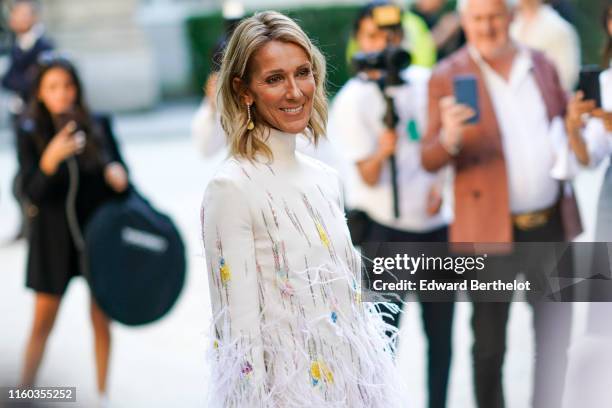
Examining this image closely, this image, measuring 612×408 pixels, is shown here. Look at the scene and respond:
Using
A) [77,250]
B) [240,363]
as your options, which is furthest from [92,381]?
[240,363]

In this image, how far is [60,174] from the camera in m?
3.79

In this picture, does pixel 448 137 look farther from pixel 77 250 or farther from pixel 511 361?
pixel 77 250

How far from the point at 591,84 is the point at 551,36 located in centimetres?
52

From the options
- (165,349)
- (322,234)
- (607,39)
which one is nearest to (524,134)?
(607,39)

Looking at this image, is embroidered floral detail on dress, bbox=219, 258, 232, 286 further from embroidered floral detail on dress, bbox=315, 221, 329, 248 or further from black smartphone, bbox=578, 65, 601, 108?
black smartphone, bbox=578, 65, 601, 108

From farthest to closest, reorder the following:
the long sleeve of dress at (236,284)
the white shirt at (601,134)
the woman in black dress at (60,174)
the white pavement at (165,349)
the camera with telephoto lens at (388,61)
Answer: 1. the woman in black dress at (60,174)
2. the white pavement at (165,349)
3. the camera with telephoto lens at (388,61)
4. the white shirt at (601,134)
5. the long sleeve of dress at (236,284)

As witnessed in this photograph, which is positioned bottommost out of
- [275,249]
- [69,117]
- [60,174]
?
[275,249]

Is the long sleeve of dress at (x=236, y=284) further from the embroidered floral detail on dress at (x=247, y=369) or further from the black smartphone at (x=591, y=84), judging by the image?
the black smartphone at (x=591, y=84)

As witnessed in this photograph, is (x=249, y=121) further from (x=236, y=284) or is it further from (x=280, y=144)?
(x=236, y=284)

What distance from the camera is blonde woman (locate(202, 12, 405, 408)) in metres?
1.91

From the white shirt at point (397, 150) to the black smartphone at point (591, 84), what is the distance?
523mm

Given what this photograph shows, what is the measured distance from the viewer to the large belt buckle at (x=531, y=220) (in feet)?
10.9

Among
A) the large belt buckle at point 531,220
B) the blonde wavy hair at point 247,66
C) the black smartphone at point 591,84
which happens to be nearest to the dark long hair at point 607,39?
the black smartphone at point 591,84

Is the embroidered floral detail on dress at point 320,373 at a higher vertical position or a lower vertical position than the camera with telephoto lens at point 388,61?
lower
